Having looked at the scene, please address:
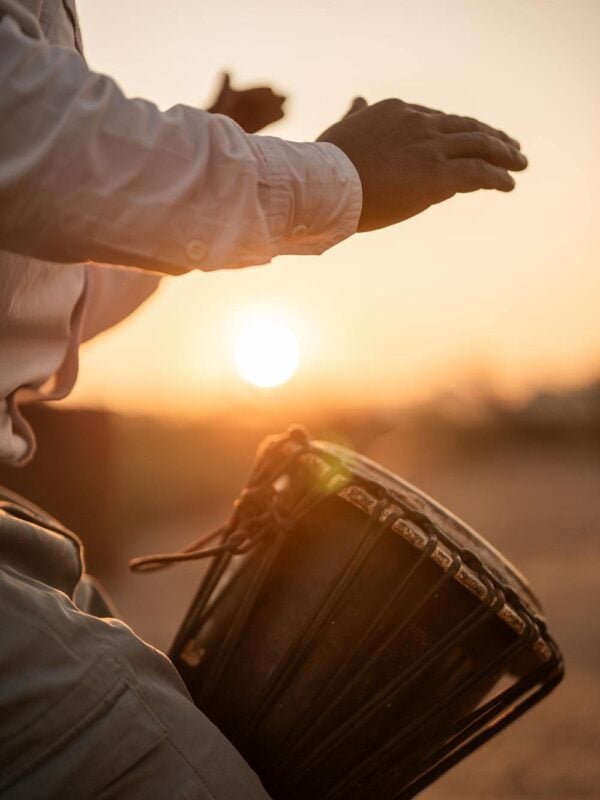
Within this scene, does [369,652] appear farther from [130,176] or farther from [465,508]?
[465,508]

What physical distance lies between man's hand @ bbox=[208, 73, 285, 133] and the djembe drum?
858mm

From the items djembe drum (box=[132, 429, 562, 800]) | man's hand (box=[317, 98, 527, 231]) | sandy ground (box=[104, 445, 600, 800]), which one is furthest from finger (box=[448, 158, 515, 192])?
sandy ground (box=[104, 445, 600, 800])

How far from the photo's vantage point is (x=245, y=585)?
184 centimetres

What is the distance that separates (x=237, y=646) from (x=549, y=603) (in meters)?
4.81

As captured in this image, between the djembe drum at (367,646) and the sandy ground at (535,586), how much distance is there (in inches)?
79.4

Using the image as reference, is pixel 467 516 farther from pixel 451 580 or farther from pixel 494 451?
pixel 494 451

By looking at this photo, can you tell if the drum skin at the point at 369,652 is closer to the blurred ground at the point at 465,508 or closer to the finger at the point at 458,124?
the finger at the point at 458,124

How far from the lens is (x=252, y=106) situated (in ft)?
7.30

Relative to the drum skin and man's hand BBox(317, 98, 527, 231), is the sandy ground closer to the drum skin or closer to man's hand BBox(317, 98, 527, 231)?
the drum skin

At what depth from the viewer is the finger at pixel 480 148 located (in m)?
1.56

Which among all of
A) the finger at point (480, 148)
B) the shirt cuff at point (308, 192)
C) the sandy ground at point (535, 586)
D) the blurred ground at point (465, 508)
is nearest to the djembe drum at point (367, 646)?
the shirt cuff at point (308, 192)

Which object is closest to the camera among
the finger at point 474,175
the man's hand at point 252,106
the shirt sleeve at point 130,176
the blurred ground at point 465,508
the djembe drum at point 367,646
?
the shirt sleeve at point 130,176

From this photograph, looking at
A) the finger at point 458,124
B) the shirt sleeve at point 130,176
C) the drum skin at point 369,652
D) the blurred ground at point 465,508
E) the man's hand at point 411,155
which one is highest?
the finger at point 458,124

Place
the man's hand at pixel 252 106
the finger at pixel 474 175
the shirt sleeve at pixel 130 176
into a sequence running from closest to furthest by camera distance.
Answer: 1. the shirt sleeve at pixel 130 176
2. the finger at pixel 474 175
3. the man's hand at pixel 252 106
